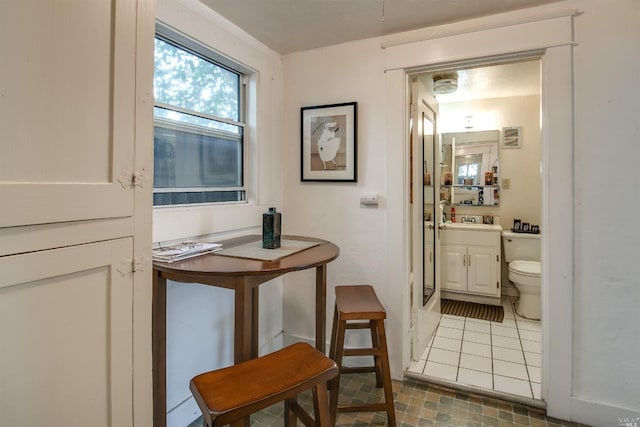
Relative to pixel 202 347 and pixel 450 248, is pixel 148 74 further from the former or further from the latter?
pixel 450 248

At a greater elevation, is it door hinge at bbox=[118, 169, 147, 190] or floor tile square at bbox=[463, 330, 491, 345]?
door hinge at bbox=[118, 169, 147, 190]

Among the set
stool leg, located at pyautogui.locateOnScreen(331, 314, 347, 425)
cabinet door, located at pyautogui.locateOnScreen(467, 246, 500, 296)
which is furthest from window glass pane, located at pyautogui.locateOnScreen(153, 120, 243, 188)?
cabinet door, located at pyautogui.locateOnScreen(467, 246, 500, 296)

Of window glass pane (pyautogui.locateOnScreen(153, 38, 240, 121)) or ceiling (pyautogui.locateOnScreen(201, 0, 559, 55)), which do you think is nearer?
window glass pane (pyautogui.locateOnScreen(153, 38, 240, 121))

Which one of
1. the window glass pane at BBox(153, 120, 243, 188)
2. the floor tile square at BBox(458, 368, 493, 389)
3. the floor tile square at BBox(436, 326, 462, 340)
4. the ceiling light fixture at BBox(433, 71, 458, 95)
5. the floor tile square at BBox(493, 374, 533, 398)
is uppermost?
the ceiling light fixture at BBox(433, 71, 458, 95)

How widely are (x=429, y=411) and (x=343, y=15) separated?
2.25 meters

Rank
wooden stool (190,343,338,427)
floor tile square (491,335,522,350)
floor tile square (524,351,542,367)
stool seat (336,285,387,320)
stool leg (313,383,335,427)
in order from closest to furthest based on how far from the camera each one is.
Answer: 1. wooden stool (190,343,338,427)
2. stool leg (313,383,335,427)
3. stool seat (336,285,387,320)
4. floor tile square (524,351,542,367)
5. floor tile square (491,335,522,350)

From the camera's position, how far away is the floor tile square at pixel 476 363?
7.47 feet

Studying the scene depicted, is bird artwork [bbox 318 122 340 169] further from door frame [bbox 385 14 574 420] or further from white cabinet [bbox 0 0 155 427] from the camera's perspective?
white cabinet [bbox 0 0 155 427]

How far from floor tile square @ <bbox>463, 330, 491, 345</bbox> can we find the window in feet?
7.05

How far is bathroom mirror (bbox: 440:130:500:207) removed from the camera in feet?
12.3

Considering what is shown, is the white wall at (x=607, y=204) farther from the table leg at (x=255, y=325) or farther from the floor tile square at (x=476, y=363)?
the table leg at (x=255, y=325)

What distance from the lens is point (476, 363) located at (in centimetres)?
235

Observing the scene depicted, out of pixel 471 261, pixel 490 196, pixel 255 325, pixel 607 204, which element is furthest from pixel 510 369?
pixel 490 196

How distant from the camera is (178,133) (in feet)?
5.69
